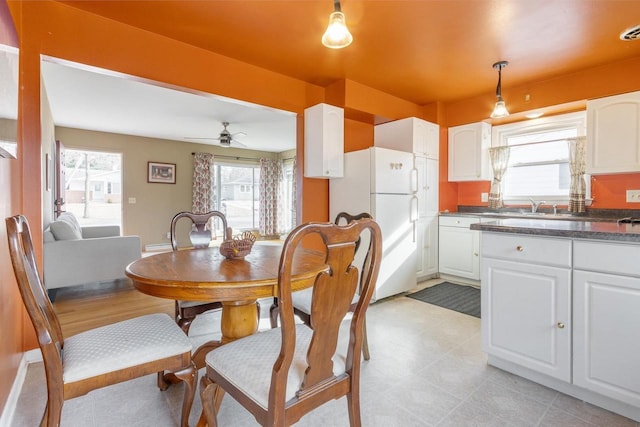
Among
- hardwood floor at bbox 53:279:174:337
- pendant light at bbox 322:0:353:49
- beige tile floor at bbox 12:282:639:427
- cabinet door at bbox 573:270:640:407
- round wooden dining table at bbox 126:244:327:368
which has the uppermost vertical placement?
pendant light at bbox 322:0:353:49

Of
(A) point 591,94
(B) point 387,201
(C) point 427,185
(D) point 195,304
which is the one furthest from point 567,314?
(A) point 591,94

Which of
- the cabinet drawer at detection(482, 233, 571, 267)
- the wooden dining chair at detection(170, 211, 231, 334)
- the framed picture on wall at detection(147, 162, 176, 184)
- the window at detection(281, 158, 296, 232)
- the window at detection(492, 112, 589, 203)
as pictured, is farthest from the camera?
the window at detection(281, 158, 296, 232)

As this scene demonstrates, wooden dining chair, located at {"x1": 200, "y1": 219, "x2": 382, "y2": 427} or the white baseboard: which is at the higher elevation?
wooden dining chair, located at {"x1": 200, "y1": 219, "x2": 382, "y2": 427}

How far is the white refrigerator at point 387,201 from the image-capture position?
3.15m

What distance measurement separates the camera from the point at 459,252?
3.94m

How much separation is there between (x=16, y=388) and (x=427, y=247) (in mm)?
3860

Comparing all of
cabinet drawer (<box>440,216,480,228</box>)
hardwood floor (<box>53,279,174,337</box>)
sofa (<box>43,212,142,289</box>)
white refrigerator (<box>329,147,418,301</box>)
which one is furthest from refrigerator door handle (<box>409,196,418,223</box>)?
sofa (<box>43,212,142,289</box>)

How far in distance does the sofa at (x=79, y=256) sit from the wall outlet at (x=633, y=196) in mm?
5376

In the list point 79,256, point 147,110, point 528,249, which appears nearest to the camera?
point 528,249

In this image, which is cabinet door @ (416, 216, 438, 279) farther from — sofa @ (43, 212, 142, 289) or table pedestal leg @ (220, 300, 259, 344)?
sofa @ (43, 212, 142, 289)

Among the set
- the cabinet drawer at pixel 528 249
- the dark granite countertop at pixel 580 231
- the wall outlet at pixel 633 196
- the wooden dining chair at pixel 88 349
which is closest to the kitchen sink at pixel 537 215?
the wall outlet at pixel 633 196

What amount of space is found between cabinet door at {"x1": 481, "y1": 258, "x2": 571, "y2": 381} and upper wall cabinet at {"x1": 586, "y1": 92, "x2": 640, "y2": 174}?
2285 millimetres

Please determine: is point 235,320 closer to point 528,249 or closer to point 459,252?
point 528,249

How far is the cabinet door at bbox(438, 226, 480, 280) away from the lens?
3.77 meters
